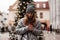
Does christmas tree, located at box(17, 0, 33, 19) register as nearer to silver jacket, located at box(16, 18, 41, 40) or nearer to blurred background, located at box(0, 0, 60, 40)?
blurred background, located at box(0, 0, 60, 40)

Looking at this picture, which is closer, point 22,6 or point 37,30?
point 37,30

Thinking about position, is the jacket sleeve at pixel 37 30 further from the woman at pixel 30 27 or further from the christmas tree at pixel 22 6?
the christmas tree at pixel 22 6

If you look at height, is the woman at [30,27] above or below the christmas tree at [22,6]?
above

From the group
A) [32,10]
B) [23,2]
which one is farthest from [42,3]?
[32,10]

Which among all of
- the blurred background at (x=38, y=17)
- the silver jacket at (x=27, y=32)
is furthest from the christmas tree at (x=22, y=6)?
the silver jacket at (x=27, y=32)

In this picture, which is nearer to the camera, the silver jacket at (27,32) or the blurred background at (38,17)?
the silver jacket at (27,32)

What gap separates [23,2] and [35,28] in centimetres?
752

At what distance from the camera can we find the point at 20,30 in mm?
3912

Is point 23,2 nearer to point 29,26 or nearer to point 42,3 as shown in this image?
point 29,26

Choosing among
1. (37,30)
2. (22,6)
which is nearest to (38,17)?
(22,6)

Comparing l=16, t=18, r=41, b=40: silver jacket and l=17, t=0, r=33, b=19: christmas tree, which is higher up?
l=16, t=18, r=41, b=40: silver jacket

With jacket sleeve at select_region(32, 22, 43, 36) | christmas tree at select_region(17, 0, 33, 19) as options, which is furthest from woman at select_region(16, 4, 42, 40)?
christmas tree at select_region(17, 0, 33, 19)

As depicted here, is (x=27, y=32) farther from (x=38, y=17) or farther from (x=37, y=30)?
(x=38, y=17)

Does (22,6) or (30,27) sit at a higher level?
(30,27)
